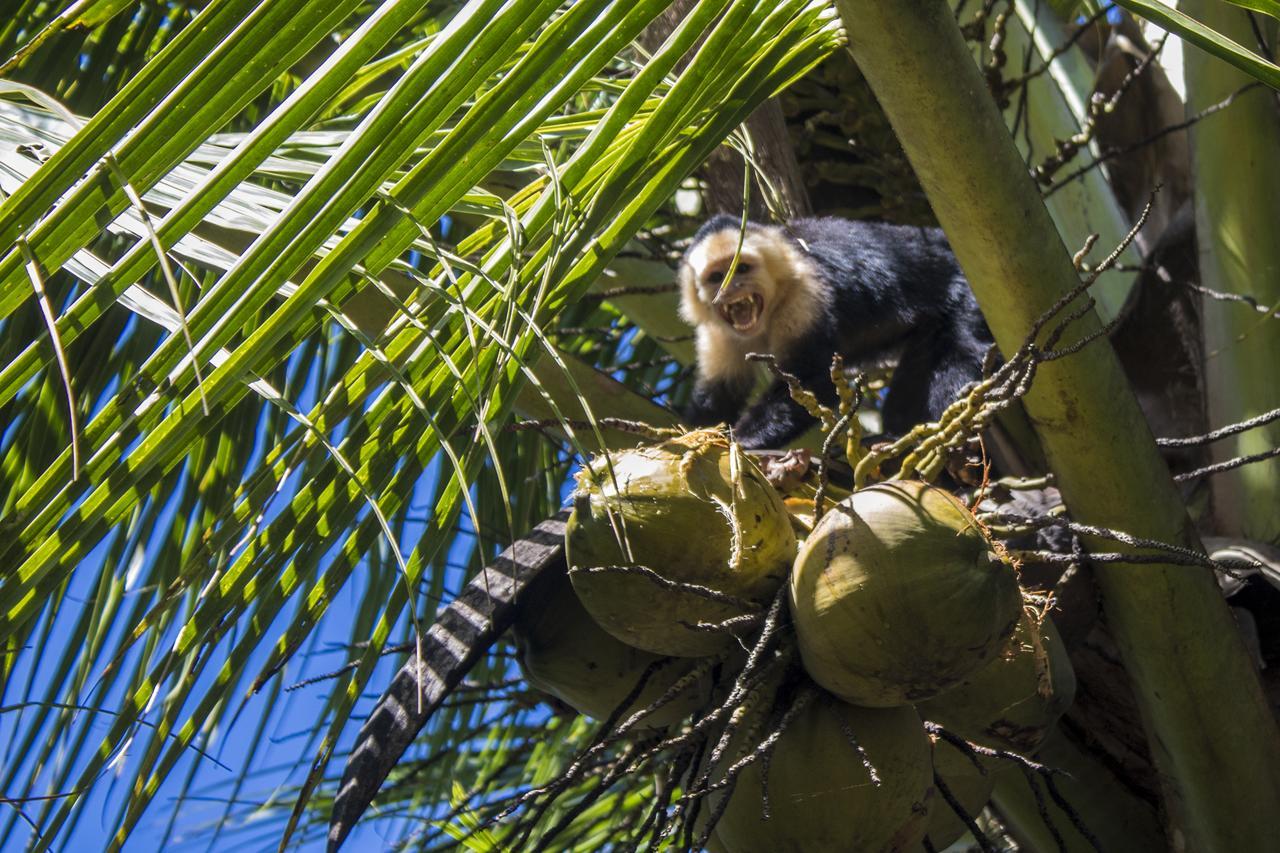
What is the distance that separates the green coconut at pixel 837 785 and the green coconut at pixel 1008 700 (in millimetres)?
84

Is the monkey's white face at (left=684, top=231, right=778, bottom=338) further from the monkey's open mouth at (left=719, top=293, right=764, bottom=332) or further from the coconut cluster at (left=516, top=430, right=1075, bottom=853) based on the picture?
the coconut cluster at (left=516, top=430, right=1075, bottom=853)

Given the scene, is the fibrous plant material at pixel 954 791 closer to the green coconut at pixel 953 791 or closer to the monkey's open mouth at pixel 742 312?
the green coconut at pixel 953 791

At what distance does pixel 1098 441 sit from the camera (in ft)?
5.03

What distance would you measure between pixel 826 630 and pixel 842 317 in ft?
7.62

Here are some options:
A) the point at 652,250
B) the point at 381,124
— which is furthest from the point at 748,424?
the point at 381,124

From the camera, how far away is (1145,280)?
2520mm

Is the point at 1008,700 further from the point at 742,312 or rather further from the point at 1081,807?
the point at 742,312

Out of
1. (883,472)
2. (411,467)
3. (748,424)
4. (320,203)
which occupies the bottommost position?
(748,424)

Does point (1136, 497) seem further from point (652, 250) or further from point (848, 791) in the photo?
point (652, 250)

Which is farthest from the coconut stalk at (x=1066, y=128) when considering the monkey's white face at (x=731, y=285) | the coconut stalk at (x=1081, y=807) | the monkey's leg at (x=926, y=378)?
the coconut stalk at (x=1081, y=807)

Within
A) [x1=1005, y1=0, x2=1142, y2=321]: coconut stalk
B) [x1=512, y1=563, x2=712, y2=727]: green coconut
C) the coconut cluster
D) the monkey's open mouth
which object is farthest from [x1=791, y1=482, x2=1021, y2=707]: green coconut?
the monkey's open mouth

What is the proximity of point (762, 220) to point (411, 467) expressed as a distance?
265cm

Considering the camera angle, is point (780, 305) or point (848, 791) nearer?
point (848, 791)

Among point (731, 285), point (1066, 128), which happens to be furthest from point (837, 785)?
point (731, 285)
